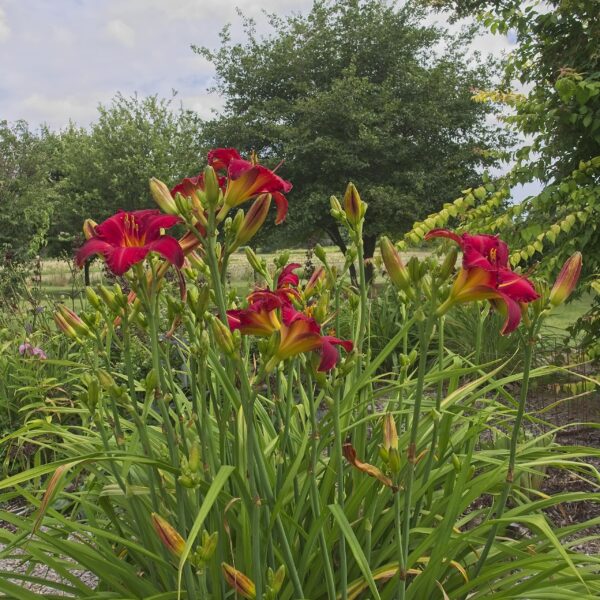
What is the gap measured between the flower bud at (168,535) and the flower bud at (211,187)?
56 centimetres

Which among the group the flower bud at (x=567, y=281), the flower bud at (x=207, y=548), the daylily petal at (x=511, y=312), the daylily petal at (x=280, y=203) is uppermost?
the daylily petal at (x=280, y=203)

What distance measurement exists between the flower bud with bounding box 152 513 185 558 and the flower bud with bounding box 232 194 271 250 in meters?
0.51

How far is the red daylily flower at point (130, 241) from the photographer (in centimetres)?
108

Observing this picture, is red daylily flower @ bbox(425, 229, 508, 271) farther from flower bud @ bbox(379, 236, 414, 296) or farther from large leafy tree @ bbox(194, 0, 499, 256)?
large leafy tree @ bbox(194, 0, 499, 256)

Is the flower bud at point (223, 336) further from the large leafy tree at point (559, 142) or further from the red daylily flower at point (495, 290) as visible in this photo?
the large leafy tree at point (559, 142)

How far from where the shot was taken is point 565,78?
3.56 meters

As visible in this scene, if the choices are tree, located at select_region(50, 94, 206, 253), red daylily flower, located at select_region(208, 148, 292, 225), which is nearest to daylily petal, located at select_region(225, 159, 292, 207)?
red daylily flower, located at select_region(208, 148, 292, 225)

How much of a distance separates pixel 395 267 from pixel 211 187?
1.19 ft

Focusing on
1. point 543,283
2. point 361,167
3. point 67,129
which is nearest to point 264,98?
point 361,167

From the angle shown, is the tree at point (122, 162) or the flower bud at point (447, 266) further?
the tree at point (122, 162)

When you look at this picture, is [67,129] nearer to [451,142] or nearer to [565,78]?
[451,142]

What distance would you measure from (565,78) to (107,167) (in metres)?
20.0

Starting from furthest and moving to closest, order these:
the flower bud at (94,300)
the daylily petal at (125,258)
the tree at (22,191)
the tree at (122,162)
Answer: the tree at (122,162) → the tree at (22,191) → the flower bud at (94,300) → the daylily petal at (125,258)

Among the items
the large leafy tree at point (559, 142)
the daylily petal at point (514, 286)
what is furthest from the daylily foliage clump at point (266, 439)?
the large leafy tree at point (559, 142)
